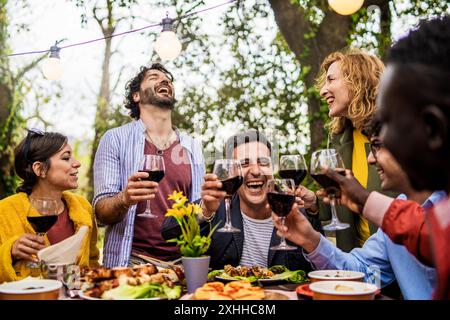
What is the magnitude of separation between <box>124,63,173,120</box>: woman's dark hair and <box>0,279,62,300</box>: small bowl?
1.86 metres

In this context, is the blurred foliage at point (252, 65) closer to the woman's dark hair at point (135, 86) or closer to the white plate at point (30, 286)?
the woman's dark hair at point (135, 86)

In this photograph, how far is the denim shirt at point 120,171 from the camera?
2.71 m

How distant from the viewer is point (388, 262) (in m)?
2.03

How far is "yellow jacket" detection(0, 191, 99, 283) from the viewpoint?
2.13 m

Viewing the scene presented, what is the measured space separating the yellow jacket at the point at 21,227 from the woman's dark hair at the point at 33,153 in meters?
0.13

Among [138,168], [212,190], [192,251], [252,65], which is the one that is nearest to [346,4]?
[138,168]

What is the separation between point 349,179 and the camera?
4.94 ft

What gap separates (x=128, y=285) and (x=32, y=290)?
11.7 inches

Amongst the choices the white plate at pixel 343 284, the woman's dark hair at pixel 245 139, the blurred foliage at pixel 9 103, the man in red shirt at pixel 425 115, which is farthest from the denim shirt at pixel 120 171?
the blurred foliage at pixel 9 103

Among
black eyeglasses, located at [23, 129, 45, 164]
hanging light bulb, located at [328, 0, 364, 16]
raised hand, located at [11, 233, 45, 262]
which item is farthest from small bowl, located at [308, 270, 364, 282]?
hanging light bulb, located at [328, 0, 364, 16]

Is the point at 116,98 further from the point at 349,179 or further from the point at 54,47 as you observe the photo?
the point at 349,179

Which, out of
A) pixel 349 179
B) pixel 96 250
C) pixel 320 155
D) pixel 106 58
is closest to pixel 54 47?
pixel 96 250

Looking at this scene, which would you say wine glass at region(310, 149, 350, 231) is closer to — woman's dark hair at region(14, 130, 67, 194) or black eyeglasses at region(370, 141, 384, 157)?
black eyeglasses at region(370, 141, 384, 157)
